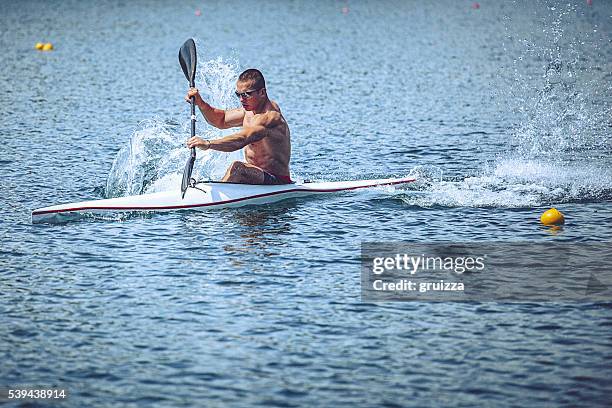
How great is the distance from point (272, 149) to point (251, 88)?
1.29m

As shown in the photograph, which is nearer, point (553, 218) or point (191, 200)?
point (553, 218)

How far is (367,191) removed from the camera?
19.9 meters

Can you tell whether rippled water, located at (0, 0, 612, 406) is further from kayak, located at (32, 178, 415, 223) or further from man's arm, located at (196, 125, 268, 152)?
man's arm, located at (196, 125, 268, 152)

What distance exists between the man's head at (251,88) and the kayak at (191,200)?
1541mm

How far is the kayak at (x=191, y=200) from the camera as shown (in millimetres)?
17719

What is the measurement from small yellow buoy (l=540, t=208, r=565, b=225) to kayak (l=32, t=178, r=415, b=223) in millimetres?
4370

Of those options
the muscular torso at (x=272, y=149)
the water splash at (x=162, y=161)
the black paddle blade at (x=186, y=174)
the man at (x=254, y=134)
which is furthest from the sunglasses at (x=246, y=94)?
the water splash at (x=162, y=161)

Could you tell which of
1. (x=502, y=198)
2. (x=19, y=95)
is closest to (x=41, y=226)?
(x=502, y=198)

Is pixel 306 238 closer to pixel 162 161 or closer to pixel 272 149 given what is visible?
pixel 272 149

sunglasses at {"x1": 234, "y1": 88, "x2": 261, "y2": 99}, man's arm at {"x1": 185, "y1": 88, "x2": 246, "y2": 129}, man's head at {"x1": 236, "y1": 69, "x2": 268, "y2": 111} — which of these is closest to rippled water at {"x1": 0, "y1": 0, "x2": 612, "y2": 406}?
man's arm at {"x1": 185, "y1": 88, "x2": 246, "y2": 129}

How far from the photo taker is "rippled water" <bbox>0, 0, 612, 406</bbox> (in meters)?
11.4

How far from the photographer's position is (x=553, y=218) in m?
17.5

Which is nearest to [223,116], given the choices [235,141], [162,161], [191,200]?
[235,141]

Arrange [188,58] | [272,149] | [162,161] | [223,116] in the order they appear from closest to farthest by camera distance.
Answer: [272,149], [223,116], [188,58], [162,161]
